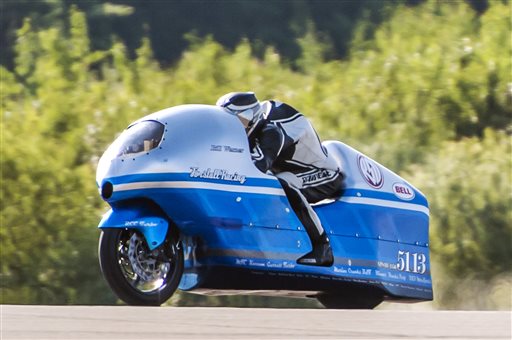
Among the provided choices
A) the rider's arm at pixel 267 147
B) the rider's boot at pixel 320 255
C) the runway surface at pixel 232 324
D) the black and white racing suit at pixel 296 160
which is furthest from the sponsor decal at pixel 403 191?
the runway surface at pixel 232 324

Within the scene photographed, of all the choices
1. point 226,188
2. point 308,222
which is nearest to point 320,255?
point 308,222

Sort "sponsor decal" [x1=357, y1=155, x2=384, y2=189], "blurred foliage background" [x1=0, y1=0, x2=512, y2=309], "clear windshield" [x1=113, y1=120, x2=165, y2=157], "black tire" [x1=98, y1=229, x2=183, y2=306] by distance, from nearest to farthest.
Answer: "black tire" [x1=98, y1=229, x2=183, y2=306]
"clear windshield" [x1=113, y1=120, x2=165, y2=157]
"sponsor decal" [x1=357, y1=155, x2=384, y2=189]
"blurred foliage background" [x1=0, y1=0, x2=512, y2=309]

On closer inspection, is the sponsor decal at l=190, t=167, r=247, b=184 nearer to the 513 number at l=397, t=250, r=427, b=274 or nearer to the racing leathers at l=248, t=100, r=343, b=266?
the racing leathers at l=248, t=100, r=343, b=266

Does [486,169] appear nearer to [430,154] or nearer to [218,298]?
[430,154]

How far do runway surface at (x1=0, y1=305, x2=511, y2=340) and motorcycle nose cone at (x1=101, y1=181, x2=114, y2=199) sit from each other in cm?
281

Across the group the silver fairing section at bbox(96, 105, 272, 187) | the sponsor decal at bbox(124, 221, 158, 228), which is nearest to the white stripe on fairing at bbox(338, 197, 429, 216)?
the silver fairing section at bbox(96, 105, 272, 187)

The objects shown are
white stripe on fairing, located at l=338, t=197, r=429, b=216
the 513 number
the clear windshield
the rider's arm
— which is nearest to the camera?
the clear windshield

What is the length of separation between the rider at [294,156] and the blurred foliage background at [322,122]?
3.82 meters

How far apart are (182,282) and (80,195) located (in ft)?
19.5

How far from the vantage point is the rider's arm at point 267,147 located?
7.22 meters

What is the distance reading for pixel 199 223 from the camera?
6.91 m

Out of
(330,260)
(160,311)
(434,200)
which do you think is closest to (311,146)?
(330,260)

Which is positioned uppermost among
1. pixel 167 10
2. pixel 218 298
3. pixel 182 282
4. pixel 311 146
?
pixel 167 10

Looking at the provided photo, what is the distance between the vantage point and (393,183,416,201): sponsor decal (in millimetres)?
8191
